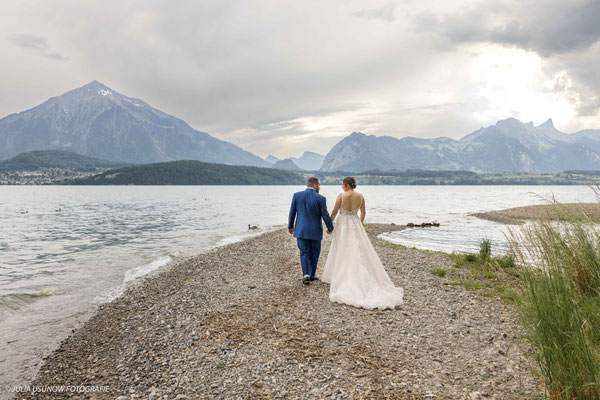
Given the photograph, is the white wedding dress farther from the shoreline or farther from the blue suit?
the blue suit

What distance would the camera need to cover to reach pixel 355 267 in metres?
10.0

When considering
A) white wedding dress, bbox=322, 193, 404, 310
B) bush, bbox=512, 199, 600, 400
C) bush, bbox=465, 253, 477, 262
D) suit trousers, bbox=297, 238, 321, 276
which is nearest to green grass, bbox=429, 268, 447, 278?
bush, bbox=465, 253, 477, 262

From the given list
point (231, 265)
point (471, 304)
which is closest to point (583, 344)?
point (471, 304)

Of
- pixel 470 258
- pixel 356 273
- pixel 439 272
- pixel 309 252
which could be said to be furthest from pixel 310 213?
pixel 470 258

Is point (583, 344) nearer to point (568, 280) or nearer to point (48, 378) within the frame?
point (568, 280)

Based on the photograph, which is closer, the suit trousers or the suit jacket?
the suit jacket

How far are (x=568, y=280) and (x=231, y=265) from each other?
1542cm

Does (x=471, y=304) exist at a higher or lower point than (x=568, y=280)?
lower

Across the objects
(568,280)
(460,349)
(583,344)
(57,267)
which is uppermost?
(568,280)

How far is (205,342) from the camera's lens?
7484 millimetres

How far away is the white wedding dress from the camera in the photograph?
9.44 m

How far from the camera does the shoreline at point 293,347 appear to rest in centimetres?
547

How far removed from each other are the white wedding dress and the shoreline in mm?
383

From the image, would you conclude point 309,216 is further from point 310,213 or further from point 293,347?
point 293,347
